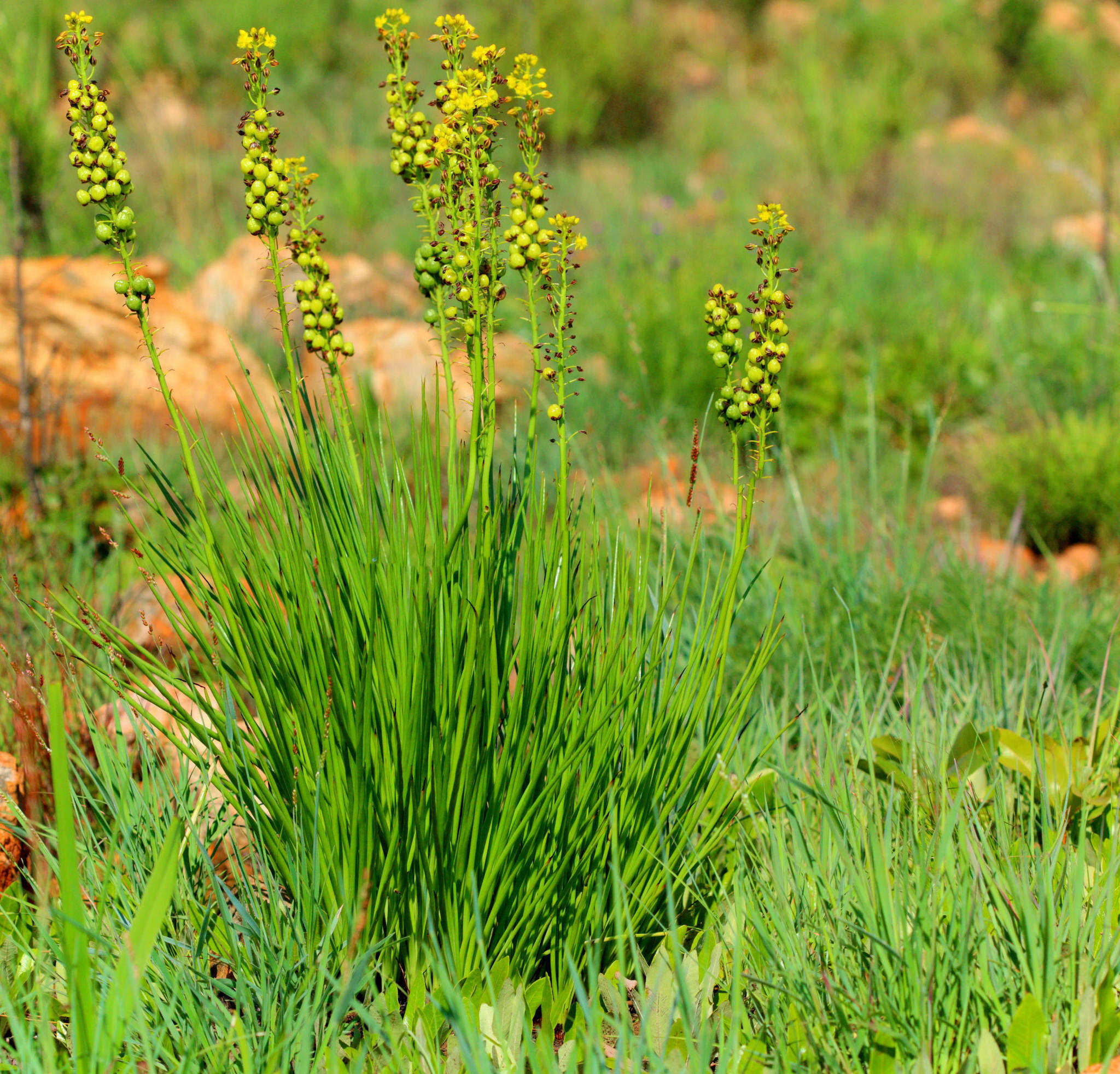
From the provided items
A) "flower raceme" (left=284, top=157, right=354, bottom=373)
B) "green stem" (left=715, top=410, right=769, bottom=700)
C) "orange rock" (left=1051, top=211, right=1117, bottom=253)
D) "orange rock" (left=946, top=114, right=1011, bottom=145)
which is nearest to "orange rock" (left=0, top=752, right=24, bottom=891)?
"flower raceme" (left=284, top=157, right=354, bottom=373)

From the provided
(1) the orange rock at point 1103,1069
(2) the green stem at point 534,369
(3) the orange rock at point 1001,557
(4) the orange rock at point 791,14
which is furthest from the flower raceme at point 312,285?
(4) the orange rock at point 791,14

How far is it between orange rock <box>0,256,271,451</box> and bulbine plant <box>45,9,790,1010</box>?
2352 millimetres

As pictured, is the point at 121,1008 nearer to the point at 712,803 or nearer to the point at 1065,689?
the point at 712,803

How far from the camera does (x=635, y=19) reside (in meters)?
13.4

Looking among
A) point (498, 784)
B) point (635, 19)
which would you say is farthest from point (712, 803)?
point (635, 19)

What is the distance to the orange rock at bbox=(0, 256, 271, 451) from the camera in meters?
3.78

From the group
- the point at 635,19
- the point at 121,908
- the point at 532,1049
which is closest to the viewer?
the point at 532,1049

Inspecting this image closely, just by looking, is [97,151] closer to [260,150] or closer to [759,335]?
[260,150]

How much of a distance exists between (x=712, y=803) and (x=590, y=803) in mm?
335

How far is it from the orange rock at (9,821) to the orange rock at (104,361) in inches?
→ 71.1

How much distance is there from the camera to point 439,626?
4.33 feet

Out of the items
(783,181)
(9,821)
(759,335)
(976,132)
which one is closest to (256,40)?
(759,335)

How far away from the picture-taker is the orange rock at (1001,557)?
9.29 ft

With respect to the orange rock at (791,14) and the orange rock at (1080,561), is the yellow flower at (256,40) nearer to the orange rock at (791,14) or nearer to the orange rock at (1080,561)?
the orange rock at (1080,561)
